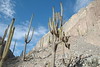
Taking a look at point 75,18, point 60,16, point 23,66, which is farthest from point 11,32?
point 75,18

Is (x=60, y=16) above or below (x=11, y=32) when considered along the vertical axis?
above

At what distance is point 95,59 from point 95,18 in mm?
15052

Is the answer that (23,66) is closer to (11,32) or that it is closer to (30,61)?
(30,61)

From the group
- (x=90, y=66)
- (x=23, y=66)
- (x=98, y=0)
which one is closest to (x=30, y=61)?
(x=23, y=66)

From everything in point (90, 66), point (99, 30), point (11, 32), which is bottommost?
point (90, 66)

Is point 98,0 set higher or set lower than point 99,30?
higher

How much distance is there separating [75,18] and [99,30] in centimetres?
2564

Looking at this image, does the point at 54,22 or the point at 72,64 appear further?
the point at 72,64

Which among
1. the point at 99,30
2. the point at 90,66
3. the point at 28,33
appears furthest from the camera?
the point at 99,30

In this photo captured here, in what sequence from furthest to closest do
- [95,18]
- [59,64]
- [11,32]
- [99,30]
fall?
[95,18] < [99,30] < [59,64] < [11,32]

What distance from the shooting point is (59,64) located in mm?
12453

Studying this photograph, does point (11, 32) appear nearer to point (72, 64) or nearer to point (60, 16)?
point (60, 16)

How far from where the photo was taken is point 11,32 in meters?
5.82

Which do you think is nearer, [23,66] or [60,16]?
[60,16]
